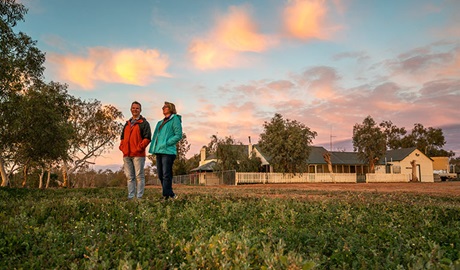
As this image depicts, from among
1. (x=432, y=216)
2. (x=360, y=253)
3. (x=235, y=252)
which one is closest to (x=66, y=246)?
(x=235, y=252)

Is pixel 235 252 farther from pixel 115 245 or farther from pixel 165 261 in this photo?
pixel 115 245

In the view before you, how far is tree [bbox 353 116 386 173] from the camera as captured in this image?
194 feet

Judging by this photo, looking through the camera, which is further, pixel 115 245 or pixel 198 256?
pixel 115 245

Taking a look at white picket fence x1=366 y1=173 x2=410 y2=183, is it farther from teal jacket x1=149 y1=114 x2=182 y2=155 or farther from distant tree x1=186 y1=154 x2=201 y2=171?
teal jacket x1=149 y1=114 x2=182 y2=155

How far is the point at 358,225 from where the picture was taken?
17.5ft

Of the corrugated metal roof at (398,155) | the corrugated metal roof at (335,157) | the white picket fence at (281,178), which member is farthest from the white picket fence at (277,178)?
the corrugated metal roof at (398,155)

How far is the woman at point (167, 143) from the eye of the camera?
8.90 meters

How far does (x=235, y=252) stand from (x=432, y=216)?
4921mm

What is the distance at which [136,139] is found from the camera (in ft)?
29.8

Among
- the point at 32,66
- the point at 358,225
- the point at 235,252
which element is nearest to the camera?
the point at 235,252

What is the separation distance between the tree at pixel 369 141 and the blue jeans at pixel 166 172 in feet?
183

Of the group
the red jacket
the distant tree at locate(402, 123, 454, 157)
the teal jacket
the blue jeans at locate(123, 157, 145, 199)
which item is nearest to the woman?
the teal jacket

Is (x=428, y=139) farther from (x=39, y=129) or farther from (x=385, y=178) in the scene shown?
(x=39, y=129)

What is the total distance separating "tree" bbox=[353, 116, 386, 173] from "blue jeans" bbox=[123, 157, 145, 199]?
183 feet
